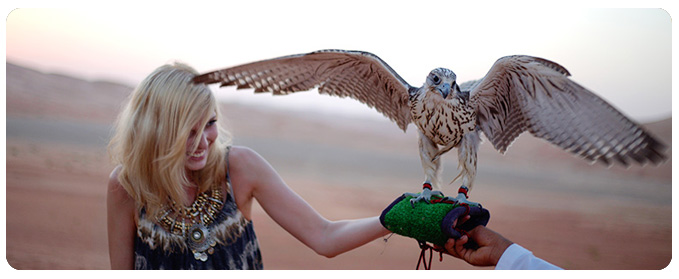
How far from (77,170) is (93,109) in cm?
101

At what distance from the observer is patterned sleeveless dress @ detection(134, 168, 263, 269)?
4.76ft

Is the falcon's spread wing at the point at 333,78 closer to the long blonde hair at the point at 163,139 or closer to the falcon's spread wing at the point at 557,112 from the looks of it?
the long blonde hair at the point at 163,139

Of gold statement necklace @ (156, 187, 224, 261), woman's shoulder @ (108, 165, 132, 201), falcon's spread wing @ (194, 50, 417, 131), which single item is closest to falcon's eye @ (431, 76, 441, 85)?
falcon's spread wing @ (194, 50, 417, 131)

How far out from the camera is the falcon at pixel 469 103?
1.14 m

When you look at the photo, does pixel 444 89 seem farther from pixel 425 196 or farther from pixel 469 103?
pixel 425 196

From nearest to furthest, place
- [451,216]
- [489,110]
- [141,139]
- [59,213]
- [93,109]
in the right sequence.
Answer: [451,216] < [489,110] < [141,139] < [59,213] < [93,109]

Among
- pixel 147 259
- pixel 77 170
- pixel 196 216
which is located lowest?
pixel 77 170

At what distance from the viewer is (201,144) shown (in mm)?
1410

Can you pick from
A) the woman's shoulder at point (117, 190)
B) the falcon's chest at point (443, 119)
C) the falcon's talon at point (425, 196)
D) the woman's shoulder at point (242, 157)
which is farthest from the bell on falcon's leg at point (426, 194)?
the woman's shoulder at point (117, 190)

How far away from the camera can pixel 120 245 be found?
1489 millimetres

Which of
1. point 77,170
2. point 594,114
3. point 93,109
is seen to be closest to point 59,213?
point 77,170

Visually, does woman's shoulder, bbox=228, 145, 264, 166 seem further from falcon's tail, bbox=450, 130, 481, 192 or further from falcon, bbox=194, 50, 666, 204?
falcon's tail, bbox=450, 130, 481, 192

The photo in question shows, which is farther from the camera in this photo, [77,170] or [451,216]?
[77,170]

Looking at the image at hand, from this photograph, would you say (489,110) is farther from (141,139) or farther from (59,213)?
(59,213)
